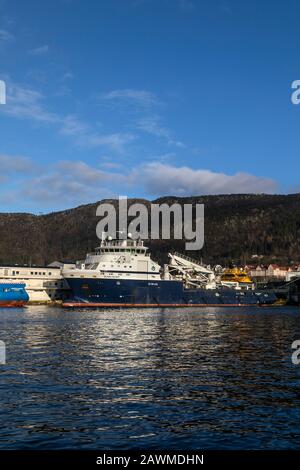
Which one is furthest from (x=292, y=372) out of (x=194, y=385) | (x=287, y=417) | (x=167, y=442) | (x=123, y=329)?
(x=123, y=329)

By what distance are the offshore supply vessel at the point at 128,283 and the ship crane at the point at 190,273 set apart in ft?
1.17

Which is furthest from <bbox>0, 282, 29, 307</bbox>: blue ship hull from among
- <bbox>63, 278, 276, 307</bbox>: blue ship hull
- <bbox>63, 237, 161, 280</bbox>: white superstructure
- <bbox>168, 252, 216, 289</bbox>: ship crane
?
<bbox>168, 252, 216, 289</bbox>: ship crane

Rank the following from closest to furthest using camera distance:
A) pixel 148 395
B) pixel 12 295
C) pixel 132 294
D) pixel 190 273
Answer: pixel 148 395 → pixel 132 294 → pixel 12 295 → pixel 190 273

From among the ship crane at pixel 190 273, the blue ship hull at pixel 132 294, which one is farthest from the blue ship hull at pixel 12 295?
the ship crane at pixel 190 273

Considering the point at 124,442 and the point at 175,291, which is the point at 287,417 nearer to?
the point at 124,442

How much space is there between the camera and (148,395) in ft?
63.1

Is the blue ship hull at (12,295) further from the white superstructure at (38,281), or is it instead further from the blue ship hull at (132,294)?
the blue ship hull at (132,294)

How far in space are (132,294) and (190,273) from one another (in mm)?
21899

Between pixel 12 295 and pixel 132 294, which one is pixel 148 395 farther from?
pixel 12 295

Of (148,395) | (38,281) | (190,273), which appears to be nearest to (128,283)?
(190,273)

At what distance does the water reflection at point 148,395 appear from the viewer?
557 inches

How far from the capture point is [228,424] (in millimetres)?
15453

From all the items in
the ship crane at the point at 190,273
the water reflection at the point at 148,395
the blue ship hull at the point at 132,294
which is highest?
the ship crane at the point at 190,273

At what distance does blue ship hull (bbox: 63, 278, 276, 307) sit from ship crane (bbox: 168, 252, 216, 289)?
5.04 metres
